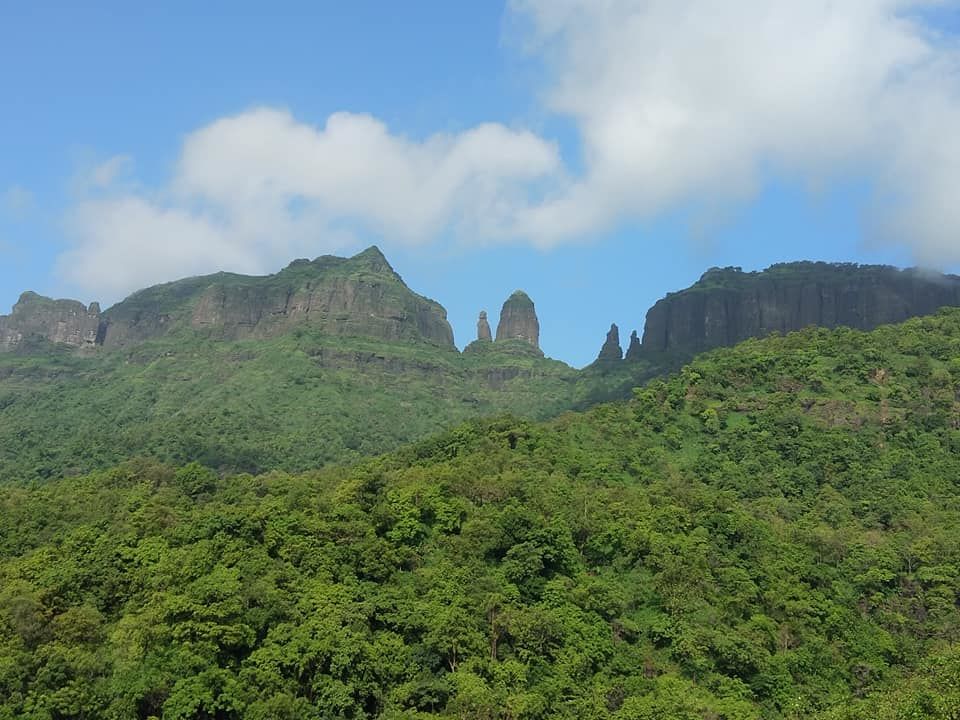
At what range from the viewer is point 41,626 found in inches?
1698

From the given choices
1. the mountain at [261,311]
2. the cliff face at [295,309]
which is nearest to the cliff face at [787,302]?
the cliff face at [295,309]

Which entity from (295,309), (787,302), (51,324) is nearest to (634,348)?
(787,302)

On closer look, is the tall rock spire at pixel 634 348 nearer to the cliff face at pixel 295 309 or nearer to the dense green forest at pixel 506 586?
the cliff face at pixel 295 309

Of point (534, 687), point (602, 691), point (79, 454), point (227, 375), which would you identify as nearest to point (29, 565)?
point (534, 687)

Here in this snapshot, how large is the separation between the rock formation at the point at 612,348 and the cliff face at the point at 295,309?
110ft

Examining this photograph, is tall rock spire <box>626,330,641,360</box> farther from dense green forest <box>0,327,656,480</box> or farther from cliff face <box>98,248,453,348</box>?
cliff face <box>98,248,453,348</box>

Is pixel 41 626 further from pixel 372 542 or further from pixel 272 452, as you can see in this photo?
pixel 272 452

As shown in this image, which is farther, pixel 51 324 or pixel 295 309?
pixel 51 324

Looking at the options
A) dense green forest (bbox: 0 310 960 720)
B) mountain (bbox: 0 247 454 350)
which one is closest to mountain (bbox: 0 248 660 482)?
mountain (bbox: 0 247 454 350)

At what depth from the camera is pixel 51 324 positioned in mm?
190625

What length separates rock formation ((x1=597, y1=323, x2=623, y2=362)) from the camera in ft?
592

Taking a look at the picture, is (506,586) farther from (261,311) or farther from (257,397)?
(261,311)

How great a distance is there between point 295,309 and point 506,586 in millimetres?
132230

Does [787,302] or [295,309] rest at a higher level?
[787,302]
